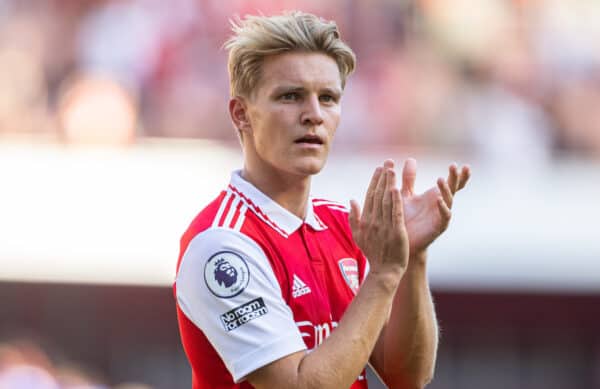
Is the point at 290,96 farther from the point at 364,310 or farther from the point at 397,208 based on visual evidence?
the point at 364,310

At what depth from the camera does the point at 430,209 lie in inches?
118

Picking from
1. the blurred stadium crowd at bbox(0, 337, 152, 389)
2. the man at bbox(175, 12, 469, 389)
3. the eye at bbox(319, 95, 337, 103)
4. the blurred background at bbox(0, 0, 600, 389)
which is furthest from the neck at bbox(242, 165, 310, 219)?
Result: the blurred stadium crowd at bbox(0, 337, 152, 389)

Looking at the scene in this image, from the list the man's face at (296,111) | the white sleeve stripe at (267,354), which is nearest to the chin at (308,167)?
the man's face at (296,111)

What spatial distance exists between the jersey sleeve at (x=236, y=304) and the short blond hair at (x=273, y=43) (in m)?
0.45

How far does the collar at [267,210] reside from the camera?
3.03 m

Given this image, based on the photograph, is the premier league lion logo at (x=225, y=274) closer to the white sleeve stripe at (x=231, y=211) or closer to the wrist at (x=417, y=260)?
the white sleeve stripe at (x=231, y=211)

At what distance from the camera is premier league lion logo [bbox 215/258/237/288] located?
2805 millimetres

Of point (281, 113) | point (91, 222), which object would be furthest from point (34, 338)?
point (281, 113)

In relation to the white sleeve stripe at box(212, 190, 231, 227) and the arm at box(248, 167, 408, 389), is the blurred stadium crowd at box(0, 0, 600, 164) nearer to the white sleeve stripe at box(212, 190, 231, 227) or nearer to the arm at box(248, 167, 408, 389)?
the white sleeve stripe at box(212, 190, 231, 227)

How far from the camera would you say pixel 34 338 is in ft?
29.6

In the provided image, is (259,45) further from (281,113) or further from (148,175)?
(148,175)

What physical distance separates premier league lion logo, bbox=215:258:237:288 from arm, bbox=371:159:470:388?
19.2 inches

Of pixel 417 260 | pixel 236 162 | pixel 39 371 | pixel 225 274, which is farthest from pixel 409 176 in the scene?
pixel 39 371

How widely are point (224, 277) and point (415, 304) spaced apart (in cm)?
56
